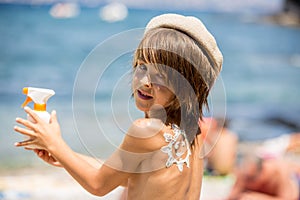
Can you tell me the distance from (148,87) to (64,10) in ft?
36.0

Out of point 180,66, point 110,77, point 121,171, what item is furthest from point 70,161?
point 110,77

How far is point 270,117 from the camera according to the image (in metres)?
8.84

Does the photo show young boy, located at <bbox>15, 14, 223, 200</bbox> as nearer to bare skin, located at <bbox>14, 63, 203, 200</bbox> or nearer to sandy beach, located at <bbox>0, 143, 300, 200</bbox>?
bare skin, located at <bbox>14, 63, 203, 200</bbox>

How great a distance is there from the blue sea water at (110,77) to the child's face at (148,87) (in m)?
3.31

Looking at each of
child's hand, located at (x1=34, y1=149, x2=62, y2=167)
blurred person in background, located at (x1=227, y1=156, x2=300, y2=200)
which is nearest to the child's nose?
child's hand, located at (x1=34, y1=149, x2=62, y2=167)

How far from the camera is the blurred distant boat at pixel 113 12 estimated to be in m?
13.0

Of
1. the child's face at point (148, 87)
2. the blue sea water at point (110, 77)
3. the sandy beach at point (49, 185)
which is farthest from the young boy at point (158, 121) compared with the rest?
the blue sea water at point (110, 77)

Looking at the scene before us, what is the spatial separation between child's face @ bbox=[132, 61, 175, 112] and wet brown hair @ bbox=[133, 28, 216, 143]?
0.06ft

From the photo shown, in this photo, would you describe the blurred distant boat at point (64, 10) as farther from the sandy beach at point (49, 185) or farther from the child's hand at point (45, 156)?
the child's hand at point (45, 156)

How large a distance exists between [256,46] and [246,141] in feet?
21.8

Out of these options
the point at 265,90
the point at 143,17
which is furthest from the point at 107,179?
the point at 143,17

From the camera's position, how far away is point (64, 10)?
12555 mm

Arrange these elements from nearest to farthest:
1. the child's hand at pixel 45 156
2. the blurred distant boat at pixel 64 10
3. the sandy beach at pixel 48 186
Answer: the child's hand at pixel 45 156, the sandy beach at pixel 48 186, the blurred distant boat at pixel 64 10

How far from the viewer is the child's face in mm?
1865
